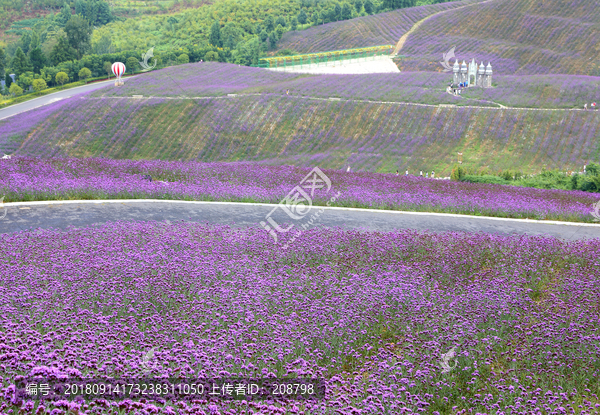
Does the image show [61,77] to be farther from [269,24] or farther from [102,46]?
[269,24]

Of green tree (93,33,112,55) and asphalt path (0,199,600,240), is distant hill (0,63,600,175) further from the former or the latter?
green tree (93,33,112,55)

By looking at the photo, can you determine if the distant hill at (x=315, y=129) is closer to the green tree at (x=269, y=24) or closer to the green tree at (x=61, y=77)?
the green tree at (x=61, y=77)

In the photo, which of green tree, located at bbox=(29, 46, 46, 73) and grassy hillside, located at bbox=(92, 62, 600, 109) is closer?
grassy hillside, located at bbox=(92, 62, 600, 109)

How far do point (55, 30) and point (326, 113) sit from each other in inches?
3494

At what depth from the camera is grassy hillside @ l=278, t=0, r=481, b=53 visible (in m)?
93.8

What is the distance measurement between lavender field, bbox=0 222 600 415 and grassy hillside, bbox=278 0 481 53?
86.0 m

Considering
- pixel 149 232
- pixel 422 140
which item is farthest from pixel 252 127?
pixel 149 232

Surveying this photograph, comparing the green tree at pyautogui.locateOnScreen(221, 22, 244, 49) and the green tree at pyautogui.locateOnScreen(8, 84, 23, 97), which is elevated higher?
the green tree at pyautogui.locateOnScreen(221, 22, 244, 49)

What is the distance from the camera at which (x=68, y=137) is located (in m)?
44.2

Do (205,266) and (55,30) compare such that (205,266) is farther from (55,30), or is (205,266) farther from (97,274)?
(55,30)

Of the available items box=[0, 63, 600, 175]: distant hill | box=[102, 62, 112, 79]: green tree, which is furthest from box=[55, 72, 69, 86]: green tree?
box=[0, 63, 600, 175]: distant hill

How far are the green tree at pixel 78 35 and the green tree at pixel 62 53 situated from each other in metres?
1.98

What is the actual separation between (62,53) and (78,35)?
5.77m

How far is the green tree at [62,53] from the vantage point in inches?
3044
